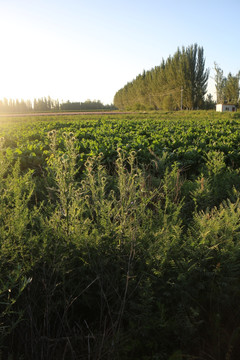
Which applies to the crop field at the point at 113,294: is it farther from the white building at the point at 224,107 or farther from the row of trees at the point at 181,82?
the row of trees at the point at 181,82

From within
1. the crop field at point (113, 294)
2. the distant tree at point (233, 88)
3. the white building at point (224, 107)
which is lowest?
the crop field at point (113, 294)

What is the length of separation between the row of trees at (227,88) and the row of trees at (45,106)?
45.1 metres

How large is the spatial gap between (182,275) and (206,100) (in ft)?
166

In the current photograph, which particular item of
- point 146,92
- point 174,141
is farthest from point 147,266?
point 146,92

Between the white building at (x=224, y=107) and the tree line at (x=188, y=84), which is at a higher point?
the tree line at (x=188, y=84)

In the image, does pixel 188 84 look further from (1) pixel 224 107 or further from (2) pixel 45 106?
(2) pixel 45 106

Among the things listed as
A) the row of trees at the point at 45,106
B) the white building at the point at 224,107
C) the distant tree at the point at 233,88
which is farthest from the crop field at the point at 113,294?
the row of trees at the point at 45,106

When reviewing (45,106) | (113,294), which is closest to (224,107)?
(113,294)

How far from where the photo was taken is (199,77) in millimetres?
47250

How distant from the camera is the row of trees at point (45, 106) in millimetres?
85062

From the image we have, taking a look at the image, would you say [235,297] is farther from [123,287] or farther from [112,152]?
[112,152]

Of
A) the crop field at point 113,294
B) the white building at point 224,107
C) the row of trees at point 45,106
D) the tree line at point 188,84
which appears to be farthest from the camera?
the row of trees at point 45,106

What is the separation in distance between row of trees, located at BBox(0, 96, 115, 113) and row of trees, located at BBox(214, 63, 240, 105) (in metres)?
45.1

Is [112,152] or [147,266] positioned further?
A: [112,152]
